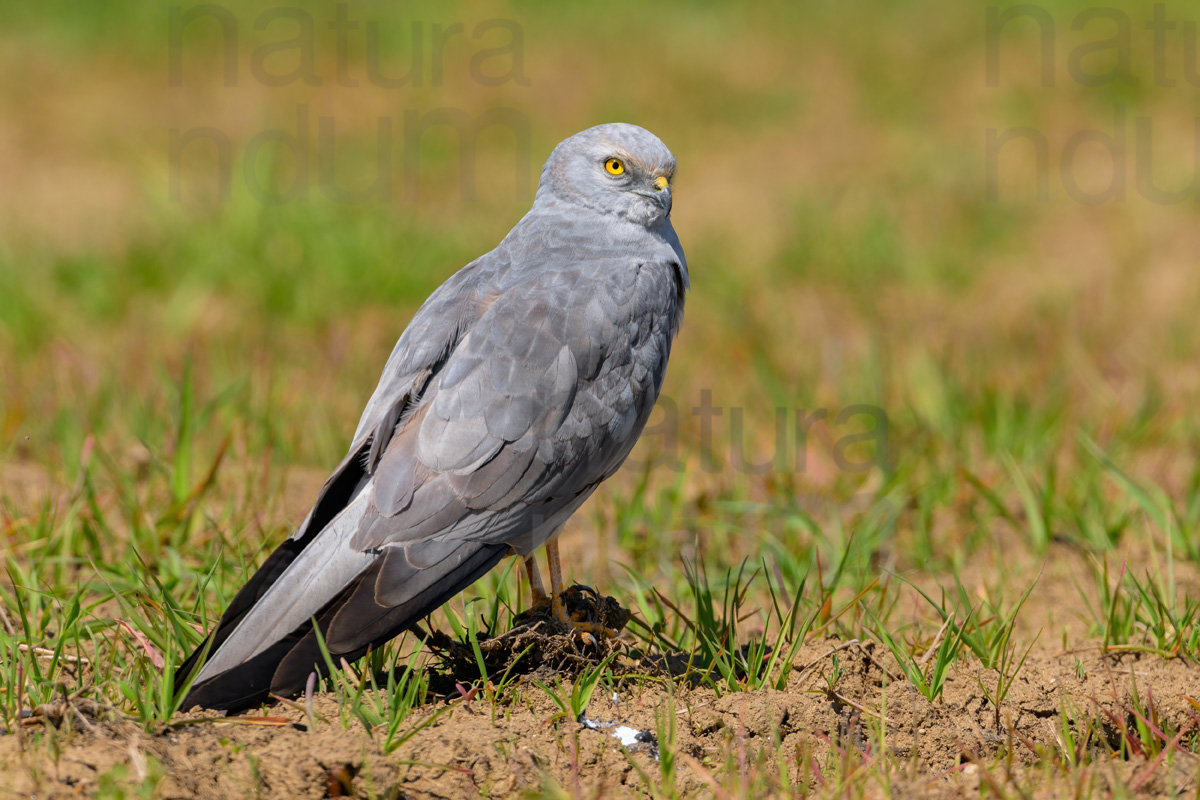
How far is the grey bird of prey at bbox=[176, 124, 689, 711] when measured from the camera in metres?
2.63

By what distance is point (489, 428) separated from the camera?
2.96 metres

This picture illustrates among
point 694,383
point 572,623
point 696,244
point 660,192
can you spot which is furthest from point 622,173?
point 696,244

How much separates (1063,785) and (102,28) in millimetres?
10404

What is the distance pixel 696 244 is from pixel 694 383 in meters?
2.02

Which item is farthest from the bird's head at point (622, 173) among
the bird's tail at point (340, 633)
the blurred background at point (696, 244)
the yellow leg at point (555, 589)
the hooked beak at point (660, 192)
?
the bird's tail at point (340, 633)

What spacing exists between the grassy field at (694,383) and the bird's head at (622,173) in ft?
3.61

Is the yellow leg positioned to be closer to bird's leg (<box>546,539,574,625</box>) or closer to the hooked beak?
bird's leg (<box>546,539,574,625</box>)

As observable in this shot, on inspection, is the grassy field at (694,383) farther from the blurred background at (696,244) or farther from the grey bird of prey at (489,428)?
the grey bird of prey at (489,428)

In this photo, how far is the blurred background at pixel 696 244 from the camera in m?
4.36

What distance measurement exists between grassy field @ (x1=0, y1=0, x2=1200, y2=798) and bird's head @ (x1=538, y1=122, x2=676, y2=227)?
1099 millimetres

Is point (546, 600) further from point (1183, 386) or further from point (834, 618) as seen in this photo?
point (1183, 386)

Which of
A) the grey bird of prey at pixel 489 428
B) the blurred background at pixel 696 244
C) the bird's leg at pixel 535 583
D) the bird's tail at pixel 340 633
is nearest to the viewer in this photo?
the bird's tail at pixel 340 633

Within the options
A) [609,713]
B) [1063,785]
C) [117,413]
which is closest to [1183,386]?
[1063,785]

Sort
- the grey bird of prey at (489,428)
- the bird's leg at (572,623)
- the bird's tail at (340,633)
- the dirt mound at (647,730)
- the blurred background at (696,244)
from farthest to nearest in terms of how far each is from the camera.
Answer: the blurred background at (696,244)
the bird's leg at (572,623)
the grey bird of prey at (489,428)
the bird's tail at (340,633)
the dirt mound at (647,730)
